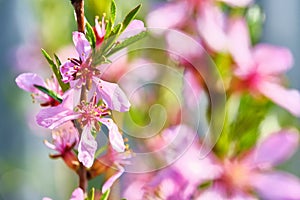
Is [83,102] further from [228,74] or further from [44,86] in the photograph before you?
[228,74]

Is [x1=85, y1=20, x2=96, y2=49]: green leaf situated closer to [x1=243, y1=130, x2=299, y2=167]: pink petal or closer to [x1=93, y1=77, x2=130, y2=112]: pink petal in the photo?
[x1=93, y1=77, x2=130, y2=112]: pink petal

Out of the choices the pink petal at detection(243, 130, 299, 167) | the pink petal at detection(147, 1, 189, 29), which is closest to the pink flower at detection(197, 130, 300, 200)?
the pink petal at detection(243, 130, 299, 167)

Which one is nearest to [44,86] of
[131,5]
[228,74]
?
[228,74]

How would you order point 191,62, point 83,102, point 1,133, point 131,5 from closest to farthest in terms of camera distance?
point 83,102, point 191,62, point 131,5, point 1,133

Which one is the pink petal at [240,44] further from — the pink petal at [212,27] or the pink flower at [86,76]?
the pink flower at [86,76]

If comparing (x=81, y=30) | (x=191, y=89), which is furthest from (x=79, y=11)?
(x=191, y=89)

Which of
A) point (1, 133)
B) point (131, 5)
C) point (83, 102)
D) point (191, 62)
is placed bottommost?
point (83, 102)
